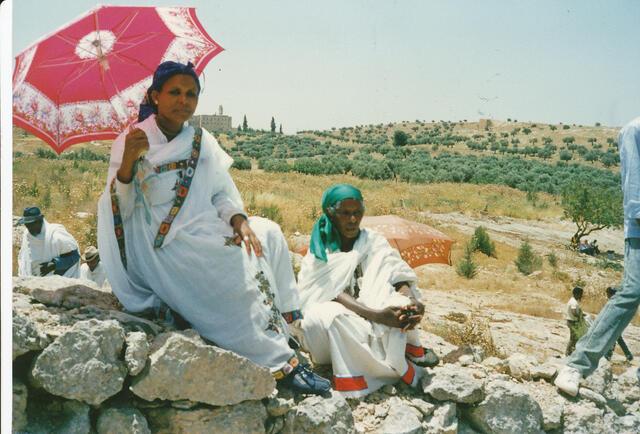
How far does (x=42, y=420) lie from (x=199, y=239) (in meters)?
1.07

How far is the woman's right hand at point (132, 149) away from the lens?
2658 millimetres

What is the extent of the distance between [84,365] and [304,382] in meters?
1.16

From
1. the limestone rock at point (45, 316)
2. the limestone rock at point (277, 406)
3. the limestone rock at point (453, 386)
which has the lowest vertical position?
the limestone rock at point (453, 386)

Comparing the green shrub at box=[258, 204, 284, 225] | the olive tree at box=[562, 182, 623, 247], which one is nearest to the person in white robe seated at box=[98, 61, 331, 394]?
the green shrub at box=[258, 204, 284, 225]

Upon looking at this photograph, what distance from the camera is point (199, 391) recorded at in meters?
2.40

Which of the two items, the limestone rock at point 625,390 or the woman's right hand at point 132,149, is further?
the limestone rock at point 625,390

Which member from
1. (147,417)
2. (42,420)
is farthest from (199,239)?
(42,420)

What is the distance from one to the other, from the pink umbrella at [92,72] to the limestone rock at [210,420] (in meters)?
1.70

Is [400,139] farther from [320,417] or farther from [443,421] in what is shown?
[320,417]

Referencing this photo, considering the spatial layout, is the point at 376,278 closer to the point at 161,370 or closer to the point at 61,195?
the point at 161,370

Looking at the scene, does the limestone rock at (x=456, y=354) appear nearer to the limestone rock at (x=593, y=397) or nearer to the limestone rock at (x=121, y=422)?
the limestone rock at (x=593, y=397)

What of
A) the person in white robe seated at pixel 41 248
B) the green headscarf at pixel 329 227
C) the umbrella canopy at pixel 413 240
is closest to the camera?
the green headscarf at pixel 329 227

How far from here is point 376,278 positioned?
11.2 ft

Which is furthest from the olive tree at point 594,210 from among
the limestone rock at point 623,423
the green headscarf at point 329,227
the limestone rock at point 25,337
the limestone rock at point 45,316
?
the limestone rock at point 25,337
